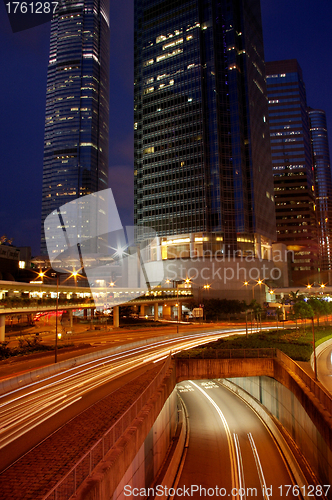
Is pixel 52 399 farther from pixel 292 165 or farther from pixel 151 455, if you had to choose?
pixel 292 165

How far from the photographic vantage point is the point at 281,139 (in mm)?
179000

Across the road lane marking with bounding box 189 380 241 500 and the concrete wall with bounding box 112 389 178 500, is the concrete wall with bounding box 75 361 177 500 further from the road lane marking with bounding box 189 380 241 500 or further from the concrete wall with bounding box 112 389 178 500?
the road lane marking with bounding box 189 380 241 500

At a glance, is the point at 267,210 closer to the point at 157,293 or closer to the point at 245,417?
the point at 157,293

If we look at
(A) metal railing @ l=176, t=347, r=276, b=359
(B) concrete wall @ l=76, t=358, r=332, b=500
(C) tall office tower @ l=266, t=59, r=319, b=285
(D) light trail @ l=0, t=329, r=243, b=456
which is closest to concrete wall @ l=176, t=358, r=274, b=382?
(B) concrete wall @ l=76, t=358, r=332, b=500

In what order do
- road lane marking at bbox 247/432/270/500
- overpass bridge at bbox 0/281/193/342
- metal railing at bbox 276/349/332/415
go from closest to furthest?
metal railing at bbox 276/349/332/415 → road lane marking at bbox 247/432/270/500 → overpass bridge at bbox 0/281/193/342

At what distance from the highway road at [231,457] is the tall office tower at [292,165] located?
142648mm

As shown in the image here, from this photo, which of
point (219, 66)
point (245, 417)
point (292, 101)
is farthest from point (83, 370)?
point (292, 101)

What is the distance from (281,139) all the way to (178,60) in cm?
7524

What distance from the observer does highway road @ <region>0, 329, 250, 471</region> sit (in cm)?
1464

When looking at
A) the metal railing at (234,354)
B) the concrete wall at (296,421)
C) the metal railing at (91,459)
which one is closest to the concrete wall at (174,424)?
the concrete wall at (296,421)

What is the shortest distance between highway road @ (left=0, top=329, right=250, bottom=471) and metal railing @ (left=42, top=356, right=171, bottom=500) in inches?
141

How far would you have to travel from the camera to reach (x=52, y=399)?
19.8 m

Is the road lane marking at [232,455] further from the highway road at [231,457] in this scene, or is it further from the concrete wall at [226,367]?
the concrete wall at [226,367]

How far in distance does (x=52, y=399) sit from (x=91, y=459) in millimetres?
9870
